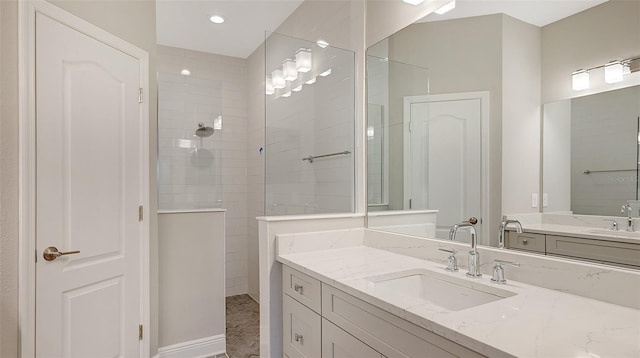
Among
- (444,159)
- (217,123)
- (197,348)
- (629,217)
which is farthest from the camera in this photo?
(217,123)

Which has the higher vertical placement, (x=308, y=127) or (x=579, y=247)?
(x=308, y=127)

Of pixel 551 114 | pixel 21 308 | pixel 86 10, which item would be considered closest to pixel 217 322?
pixel 21 308

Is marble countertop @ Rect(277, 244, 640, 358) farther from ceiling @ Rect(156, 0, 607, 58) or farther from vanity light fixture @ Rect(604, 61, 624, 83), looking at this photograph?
ceiling @ Rect(156, 0, 607, 58)

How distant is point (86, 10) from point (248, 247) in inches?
112

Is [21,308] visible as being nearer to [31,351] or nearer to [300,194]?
[31,351]

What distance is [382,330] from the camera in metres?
1.17

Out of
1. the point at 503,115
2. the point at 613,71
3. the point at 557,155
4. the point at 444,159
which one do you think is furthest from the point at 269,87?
the point at 613,71

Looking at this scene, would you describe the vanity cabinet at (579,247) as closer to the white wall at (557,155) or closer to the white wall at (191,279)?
the white wall at (557,155)

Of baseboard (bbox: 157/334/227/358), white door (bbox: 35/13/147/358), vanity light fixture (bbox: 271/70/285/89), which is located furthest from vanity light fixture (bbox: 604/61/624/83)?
baseboard (bbox: 157/334/227/358)

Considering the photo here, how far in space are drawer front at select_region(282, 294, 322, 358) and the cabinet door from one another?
0.15 feet

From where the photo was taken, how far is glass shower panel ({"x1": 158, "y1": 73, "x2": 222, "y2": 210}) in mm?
3244

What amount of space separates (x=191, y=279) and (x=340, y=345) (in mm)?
1642

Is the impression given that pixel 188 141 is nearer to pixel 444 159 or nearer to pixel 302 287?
pixel 302 287

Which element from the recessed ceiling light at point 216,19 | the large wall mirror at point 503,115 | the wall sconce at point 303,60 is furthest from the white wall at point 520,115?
the recessed ceiling light at point 216,19
